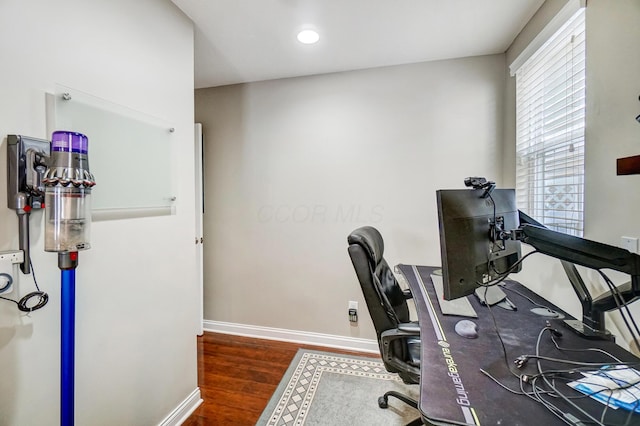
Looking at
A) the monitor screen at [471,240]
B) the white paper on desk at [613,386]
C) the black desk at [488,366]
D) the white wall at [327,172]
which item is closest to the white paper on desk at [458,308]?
the black desk at [488,366]

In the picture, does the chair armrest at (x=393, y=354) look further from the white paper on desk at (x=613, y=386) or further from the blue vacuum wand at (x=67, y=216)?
the blue vacuum wand at (x=67, y=216)

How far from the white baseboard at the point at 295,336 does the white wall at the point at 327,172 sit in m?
0.06

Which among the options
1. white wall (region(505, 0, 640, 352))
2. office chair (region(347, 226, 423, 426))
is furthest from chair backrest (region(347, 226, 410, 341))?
white wall (region(505, 0, 640, 352))

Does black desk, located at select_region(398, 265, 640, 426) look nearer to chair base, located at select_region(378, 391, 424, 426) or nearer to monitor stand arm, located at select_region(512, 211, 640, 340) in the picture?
monitor stand arm, located at select_region(512, 211, 640, 340)

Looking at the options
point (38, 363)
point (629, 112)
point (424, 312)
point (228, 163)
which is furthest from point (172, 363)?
point (629, 112)

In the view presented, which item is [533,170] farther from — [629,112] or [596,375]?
[596,375]

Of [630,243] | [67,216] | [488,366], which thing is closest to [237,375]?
[67,216]

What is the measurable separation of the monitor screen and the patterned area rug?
124 cm

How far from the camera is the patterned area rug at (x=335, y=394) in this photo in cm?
174

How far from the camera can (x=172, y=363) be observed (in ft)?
5.60

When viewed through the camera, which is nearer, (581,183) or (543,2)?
(581,183)

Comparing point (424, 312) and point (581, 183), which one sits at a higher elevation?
point (581, 183)

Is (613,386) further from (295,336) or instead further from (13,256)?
(295,336)

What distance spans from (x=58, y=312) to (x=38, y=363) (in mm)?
183
